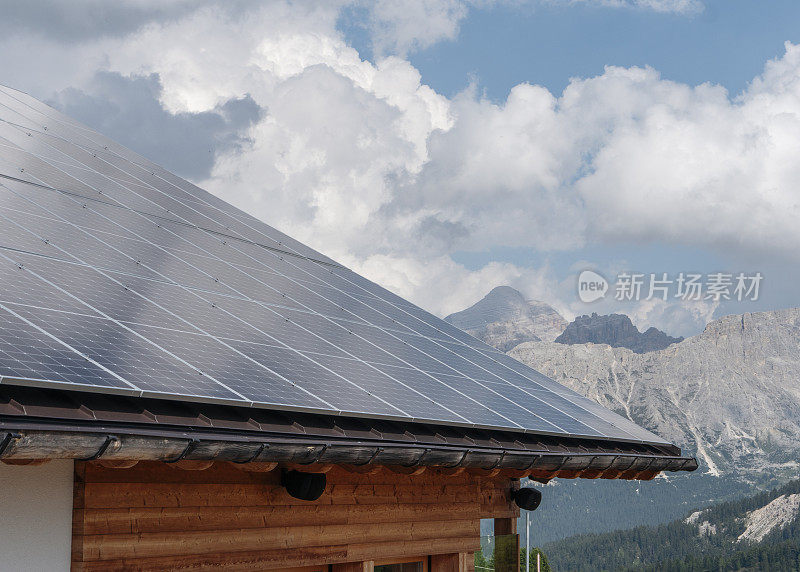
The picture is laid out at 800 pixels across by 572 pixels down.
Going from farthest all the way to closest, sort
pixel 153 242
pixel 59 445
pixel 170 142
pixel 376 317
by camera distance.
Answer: pixel 170 142, pixel 376 317, pixel 153 242, pixel 59 445

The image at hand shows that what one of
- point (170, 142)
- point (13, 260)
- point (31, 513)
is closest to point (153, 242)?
point (13, 260)

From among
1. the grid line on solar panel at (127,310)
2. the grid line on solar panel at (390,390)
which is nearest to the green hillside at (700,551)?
the grid line on solar panel at (390,390)

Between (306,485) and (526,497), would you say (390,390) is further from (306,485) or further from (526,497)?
(526,497)

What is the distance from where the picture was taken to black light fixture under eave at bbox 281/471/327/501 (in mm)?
8086

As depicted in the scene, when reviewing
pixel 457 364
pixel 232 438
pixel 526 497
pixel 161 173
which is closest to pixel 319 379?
pixel 232 438

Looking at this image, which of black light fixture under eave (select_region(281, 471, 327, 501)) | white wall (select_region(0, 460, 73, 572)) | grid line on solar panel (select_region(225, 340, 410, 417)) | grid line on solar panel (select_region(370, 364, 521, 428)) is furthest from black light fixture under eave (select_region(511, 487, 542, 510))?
white wall (select_region(0, 460, 73, 572))

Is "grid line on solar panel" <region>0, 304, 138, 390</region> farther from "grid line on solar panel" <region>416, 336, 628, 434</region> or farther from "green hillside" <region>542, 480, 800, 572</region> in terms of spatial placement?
"green hillside" <region>542, 480, 800, 572</region>

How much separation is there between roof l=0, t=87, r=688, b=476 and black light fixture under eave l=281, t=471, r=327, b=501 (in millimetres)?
844

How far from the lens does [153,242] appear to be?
10.6m

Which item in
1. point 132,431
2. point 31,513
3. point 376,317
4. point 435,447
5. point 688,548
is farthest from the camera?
point 688,548

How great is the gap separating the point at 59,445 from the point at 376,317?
7727mm

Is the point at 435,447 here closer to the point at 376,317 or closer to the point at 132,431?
the point at 132,431

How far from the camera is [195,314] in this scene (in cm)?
851

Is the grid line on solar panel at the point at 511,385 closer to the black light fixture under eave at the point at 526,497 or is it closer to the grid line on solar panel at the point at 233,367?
the black light fixture under eave at the point at 526,497
